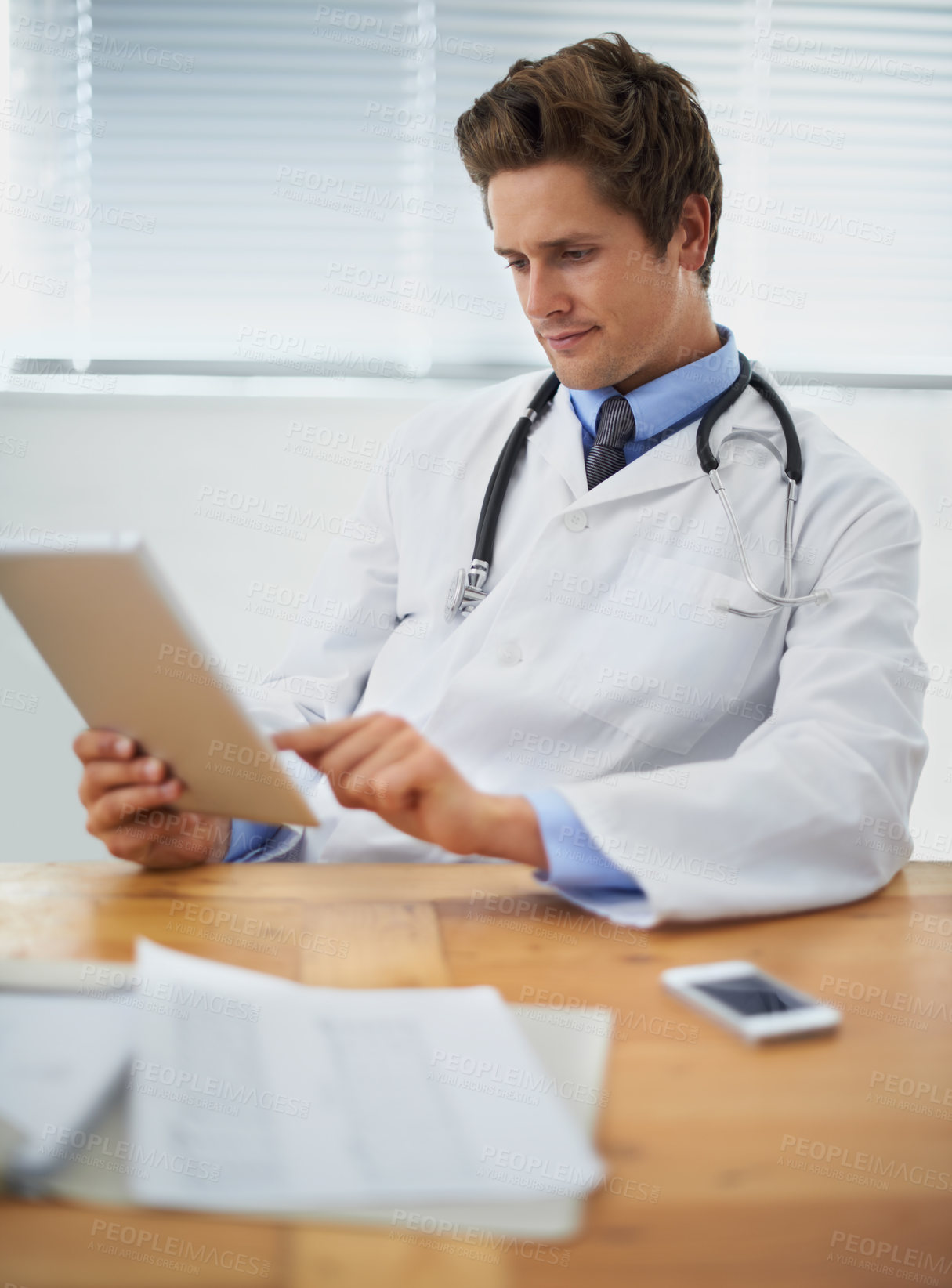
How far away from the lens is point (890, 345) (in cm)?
209

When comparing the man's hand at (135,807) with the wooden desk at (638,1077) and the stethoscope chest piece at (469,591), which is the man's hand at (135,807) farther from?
the stethoscope chest piece at (469,591)

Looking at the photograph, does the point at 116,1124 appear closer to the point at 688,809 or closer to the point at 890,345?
the point at 688,809

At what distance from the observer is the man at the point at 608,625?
91cm

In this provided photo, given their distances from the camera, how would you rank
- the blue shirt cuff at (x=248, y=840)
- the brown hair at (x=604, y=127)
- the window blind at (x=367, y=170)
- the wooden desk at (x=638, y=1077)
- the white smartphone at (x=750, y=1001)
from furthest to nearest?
the window blind at (x=367, y=170) < the brown hair at (x=604, y=127) < the blue shirt cuff at (x=248, y=840) < the white smartphone at (x=750, y=1001) < the wooden desk at (x=638, y=1077)

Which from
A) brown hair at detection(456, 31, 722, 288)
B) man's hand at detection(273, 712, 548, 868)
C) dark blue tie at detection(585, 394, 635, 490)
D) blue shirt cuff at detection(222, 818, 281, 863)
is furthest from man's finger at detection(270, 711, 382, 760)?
brown hair at detection(456, 31, 722, 288)

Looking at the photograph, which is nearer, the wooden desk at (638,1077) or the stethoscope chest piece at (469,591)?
the wooden desk at (638,1077)

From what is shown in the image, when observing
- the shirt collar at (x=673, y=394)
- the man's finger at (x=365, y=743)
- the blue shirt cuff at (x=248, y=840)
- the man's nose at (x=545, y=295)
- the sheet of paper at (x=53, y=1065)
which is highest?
the man's nose at (x=545, y=295)

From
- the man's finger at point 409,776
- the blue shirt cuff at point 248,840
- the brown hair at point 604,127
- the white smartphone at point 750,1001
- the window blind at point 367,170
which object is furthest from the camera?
the window blind at point 367,170

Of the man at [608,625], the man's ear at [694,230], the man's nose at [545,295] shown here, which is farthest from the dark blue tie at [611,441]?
the man's ear at [694,230]

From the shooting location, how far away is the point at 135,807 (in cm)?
96

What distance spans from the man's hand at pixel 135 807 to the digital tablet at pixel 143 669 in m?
0.02

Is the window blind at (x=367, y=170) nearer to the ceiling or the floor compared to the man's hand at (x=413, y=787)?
nearer to the ceiling

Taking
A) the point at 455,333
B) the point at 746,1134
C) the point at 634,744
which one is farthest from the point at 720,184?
the point at 746,1134

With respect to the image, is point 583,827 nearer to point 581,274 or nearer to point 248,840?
point 248,840
